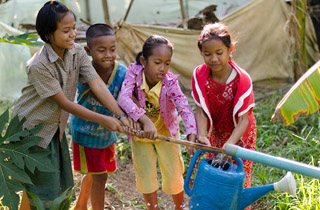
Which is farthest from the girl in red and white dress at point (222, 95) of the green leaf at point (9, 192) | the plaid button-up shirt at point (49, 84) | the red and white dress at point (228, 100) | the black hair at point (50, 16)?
the green leaf at point (9, 192)

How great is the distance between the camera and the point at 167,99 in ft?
7.63

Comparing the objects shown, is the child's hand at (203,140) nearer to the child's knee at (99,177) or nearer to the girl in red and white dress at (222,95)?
the girl in red and white dress at (222,95)

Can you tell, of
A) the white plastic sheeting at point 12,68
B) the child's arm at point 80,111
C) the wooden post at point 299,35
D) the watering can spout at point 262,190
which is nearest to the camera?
the watering can spout at point 262,190

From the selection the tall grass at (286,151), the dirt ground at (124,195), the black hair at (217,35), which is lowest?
the dirt ground at (124,195)

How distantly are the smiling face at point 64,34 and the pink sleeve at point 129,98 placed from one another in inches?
14.9

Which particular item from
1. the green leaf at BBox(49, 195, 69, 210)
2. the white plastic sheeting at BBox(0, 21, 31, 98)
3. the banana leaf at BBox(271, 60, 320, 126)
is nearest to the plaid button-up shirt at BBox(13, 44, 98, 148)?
the green leaf at BBox(49, 195, 69, 210)

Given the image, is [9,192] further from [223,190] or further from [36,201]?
[223,190]

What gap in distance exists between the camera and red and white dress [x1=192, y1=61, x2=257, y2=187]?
212 cm

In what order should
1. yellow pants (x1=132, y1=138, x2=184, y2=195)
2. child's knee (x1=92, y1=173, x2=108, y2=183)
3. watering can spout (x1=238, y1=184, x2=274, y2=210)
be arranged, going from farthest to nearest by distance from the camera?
child's knee (x1=92, y1=173, x2=108, y2=183) → yellow pants (x1=132, y1=138, x2=184, y2=195) → watering can spout (x1=238, y1=184, x2=274, y2=210)

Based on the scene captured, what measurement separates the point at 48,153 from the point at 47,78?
1.29 ft

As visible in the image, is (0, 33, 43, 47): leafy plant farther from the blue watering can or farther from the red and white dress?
the blue watering can

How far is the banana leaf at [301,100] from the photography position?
1.96 meters

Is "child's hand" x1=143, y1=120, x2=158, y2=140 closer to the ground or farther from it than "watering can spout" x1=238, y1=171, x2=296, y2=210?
farther from it

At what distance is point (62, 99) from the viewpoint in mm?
2070
